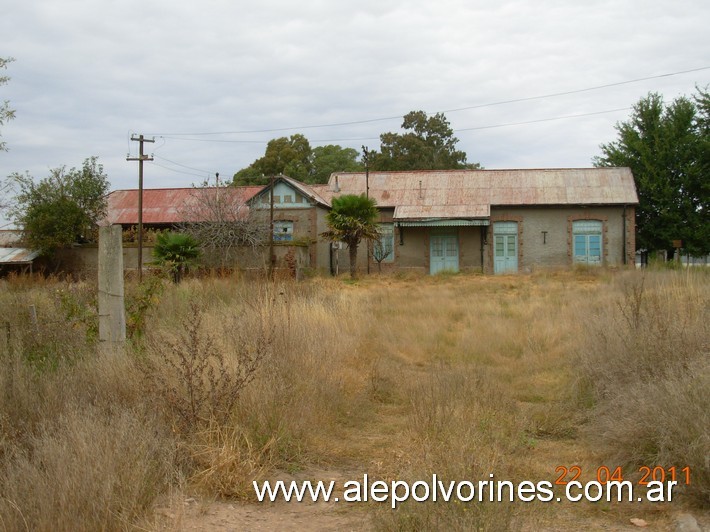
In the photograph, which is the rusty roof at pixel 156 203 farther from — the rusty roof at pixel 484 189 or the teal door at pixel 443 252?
the teal door at pixel 443 252

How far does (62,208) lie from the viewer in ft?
97.0

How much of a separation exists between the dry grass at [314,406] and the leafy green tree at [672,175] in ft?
71.2

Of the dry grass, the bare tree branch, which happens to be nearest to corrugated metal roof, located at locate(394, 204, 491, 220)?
the bare tree branch

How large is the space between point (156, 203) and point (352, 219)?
1191cm

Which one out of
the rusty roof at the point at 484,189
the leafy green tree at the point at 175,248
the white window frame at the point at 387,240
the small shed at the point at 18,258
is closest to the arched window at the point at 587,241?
the rusty roof at the point at 484,189

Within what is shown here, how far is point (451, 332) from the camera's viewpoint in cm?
1202

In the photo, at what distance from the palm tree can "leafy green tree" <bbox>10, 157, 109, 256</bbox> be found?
12.0 meters

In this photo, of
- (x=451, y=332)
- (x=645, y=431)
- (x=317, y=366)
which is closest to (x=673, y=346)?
(x=645, y=431)

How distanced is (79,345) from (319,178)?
46.9 m

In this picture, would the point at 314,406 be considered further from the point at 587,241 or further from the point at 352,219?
the point at 587,241

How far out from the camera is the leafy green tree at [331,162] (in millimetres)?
53594

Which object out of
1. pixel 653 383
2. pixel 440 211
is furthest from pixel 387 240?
pixel 653 383

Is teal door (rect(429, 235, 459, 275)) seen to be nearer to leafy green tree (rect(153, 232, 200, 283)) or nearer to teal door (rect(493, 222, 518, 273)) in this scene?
teal door (rect(493, 222, 518, 273))

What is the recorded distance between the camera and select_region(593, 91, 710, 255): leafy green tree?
97.9 ft
